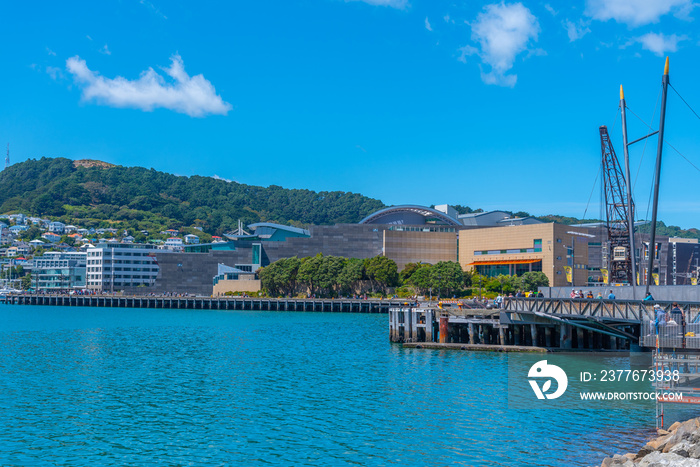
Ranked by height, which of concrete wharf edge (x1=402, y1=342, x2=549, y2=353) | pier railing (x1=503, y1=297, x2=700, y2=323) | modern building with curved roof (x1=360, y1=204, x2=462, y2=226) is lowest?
concrete wharf edge (x1=402, y1=342, x2=549, y2=353)

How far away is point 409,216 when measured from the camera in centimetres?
18762

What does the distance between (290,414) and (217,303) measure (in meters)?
127

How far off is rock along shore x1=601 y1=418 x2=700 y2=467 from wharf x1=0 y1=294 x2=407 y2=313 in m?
104

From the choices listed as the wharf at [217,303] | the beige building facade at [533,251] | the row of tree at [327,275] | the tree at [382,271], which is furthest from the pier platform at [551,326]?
the row of tree at [327,275]

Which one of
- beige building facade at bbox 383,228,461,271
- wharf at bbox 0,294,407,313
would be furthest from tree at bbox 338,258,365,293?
beige building facade at bbox 383,228,461,271

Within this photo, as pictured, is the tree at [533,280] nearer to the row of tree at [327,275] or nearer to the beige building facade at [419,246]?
the row of tree at [327,275]

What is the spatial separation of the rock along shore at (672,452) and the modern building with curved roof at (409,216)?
161m

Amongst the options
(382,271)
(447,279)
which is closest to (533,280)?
(447,279)

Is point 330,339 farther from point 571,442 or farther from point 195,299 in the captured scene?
point 195,299

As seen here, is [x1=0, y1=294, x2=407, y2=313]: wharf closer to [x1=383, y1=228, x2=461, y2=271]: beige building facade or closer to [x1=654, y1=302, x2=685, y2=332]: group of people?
[x1=383, y1=228, x2=461, y2=271]: beige building facade

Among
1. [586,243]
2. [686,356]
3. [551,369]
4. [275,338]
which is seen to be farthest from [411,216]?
[686,356]

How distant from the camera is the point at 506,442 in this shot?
27188 mm

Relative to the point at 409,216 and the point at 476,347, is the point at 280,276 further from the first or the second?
the point at 476,347

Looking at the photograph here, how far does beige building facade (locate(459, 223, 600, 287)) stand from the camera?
141500mm
